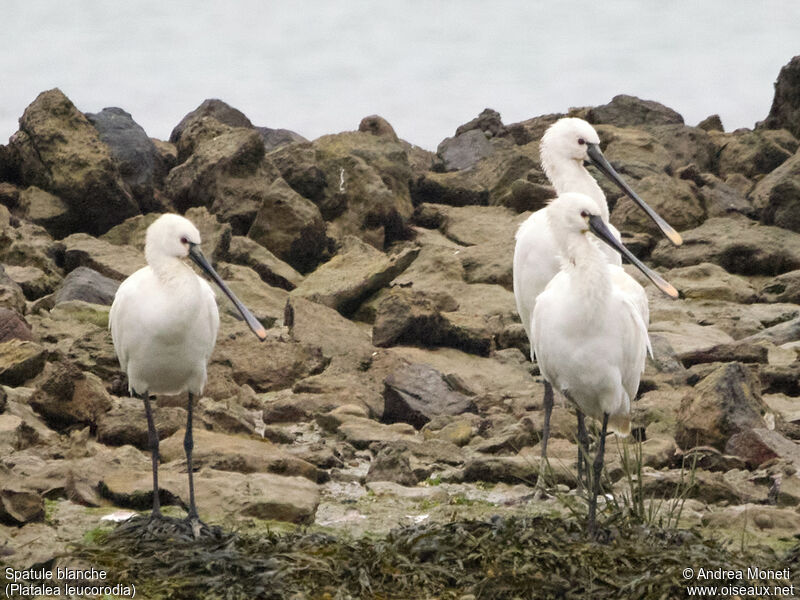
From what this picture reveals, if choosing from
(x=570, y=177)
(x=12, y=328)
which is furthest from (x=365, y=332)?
(x=570, y=177)

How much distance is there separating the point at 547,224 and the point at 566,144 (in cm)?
89

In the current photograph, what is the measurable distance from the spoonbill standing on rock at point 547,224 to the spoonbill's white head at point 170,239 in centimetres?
250

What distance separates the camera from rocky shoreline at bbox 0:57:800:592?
8211mm

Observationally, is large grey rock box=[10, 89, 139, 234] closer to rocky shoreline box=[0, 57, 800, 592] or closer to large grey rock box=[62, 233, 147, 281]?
rocky shoreline box=[0, 57, 800, 592]

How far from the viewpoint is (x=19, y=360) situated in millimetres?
10586

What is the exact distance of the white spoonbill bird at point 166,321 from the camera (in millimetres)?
7434

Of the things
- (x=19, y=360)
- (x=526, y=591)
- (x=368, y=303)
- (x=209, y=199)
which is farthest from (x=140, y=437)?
(x=209, y=199)

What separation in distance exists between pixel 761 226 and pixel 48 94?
1252cm

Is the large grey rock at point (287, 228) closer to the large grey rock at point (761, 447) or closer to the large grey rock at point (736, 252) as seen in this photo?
the large grey rock at point (736, 252)

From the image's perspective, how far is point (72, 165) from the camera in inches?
766

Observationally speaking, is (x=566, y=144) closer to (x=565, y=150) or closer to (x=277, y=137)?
(x=565, y=150)

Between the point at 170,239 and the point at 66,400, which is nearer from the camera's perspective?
the point at 170,239

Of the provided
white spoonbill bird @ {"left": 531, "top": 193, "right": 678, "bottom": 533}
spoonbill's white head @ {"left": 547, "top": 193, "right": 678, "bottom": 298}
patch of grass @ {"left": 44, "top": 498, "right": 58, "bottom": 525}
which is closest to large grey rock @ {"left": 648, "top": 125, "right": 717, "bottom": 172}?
spoonbill's white head @ {"left": 547, "top": 193, "right": 678, "bottom": 298}

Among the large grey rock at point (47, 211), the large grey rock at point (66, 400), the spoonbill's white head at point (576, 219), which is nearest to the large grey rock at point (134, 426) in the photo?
the large grey rock at point (66, 400)
